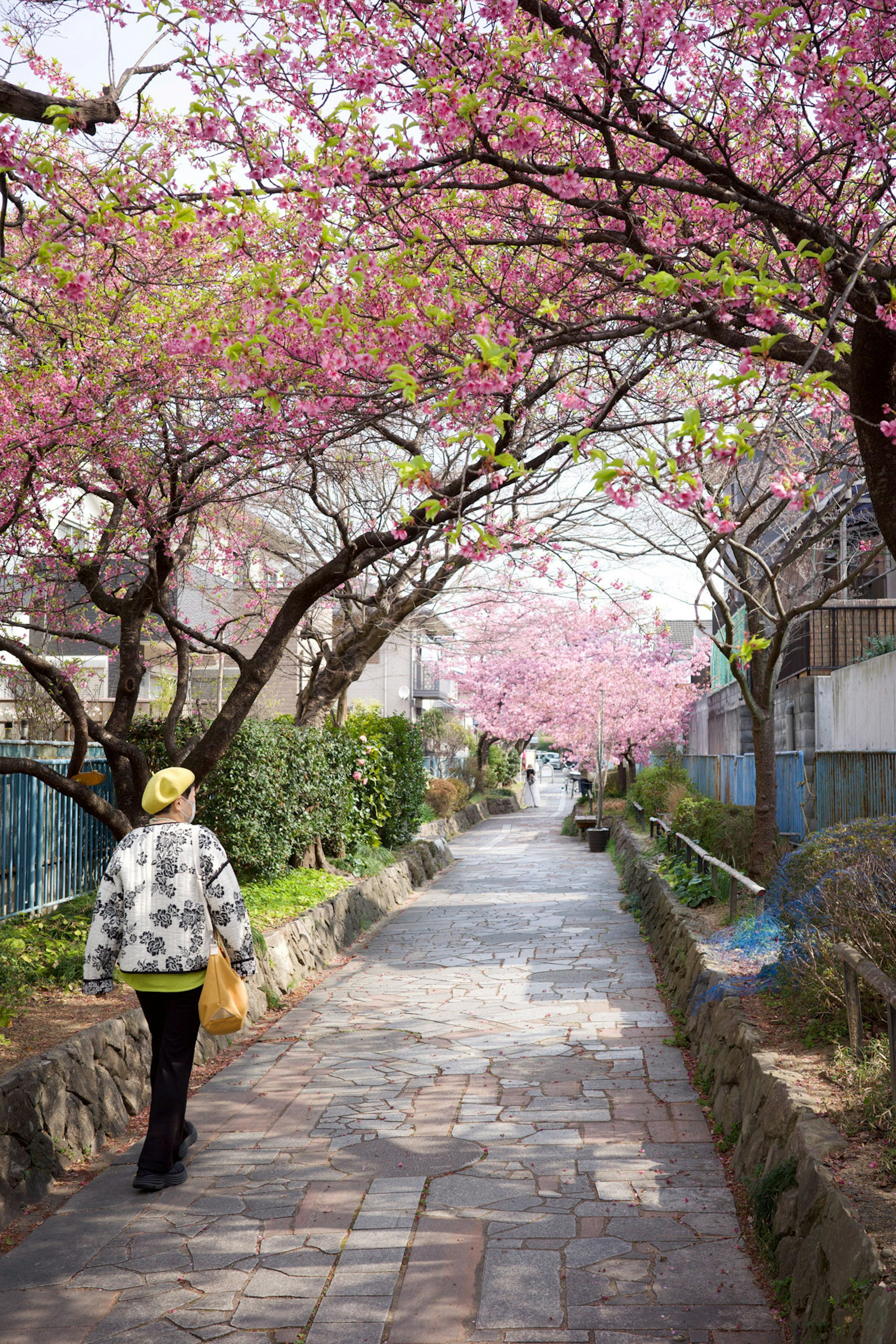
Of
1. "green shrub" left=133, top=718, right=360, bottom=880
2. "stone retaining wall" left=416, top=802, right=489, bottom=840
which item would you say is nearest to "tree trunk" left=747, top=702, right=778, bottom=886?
"green shrub" left=133, top=718, right=360, bottom=880

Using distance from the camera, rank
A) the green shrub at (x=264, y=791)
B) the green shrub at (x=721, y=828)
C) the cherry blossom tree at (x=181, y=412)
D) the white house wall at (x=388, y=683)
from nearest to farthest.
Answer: the cherry blossom tree at (x=181, y=412) → the green shrub at (x=264, y=791) → the green shrub at (x=721, y=828) → the white house wall at (x=388, y=683)

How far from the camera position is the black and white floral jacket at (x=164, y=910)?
5418mm

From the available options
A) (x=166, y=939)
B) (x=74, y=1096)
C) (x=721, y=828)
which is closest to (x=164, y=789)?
(x=166, y=939)

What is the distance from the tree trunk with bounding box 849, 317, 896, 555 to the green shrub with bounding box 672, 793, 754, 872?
25.9 ft

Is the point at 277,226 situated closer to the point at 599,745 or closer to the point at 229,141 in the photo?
the point at 229,141

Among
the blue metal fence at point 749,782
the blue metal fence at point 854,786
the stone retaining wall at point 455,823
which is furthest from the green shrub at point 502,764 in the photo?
the blue metal fence at point 854,786

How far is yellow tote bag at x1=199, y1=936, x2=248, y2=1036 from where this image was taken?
5359mm

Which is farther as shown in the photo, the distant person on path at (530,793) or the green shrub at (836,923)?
the distant person on path at (530,793)

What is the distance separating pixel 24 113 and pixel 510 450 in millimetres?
4617

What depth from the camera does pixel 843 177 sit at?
6.18m

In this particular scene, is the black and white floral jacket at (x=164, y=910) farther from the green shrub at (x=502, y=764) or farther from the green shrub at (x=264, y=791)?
the green shrub at (x=502, y=764)

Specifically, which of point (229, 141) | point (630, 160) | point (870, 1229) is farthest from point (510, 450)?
point (870, 1229)

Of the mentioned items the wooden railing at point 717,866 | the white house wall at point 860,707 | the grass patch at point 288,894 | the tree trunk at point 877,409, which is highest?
the tree trunk at point 877,409

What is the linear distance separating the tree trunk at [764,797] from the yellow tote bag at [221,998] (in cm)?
795
